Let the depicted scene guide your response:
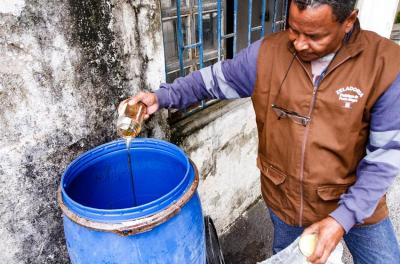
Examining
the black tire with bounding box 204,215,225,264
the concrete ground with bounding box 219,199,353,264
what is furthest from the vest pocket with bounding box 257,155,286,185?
the concrete ground with bounding box 219,199,353,264

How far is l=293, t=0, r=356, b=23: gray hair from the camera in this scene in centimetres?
129

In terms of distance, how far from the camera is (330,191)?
1.71 m

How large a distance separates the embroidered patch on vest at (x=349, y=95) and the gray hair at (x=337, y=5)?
30 cm

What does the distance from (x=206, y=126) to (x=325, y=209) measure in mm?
1045

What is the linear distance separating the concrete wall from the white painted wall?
3372mm

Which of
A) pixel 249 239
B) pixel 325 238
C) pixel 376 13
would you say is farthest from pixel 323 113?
pixel 376 13

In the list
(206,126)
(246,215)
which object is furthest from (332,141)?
(246,215)

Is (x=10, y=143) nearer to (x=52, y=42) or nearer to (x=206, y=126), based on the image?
(x=52, y=42)

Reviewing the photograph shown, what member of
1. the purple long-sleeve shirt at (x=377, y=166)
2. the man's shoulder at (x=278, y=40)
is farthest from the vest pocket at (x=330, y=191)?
the man's shoulder at (x=278, y=40)

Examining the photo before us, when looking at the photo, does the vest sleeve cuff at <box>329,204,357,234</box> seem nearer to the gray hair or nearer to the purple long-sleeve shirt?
the purple long-sleeve shirt

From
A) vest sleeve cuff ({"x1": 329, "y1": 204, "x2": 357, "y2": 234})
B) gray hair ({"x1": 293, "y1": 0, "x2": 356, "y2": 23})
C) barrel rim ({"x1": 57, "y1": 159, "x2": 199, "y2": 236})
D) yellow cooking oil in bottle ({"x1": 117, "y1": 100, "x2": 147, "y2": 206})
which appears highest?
gray hair ({"x1": 293, "y1": 0, "x2": 356, "y2": 23})

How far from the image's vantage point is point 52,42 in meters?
1.47

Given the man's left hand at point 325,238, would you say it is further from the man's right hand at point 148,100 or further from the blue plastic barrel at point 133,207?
the man's right hand at point 148,100

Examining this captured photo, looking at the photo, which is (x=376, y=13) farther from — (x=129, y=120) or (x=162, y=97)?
(x=129, y=120)
